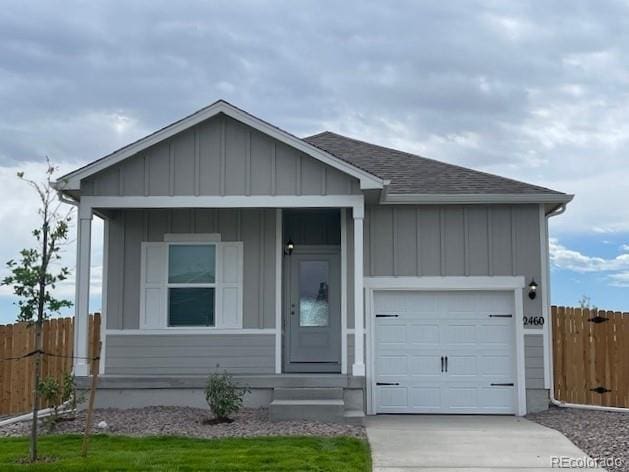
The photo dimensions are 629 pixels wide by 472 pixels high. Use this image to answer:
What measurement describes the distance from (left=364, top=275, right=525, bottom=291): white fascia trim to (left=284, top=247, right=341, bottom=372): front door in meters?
0.92

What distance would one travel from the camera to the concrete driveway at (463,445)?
8.07m

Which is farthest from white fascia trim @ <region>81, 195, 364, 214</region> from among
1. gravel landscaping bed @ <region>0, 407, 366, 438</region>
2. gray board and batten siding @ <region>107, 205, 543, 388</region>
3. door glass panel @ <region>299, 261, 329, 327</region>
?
gravel landscaping bed @ <region>0, 407, 366, 438</region>

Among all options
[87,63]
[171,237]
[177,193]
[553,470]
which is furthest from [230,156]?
[553,470]

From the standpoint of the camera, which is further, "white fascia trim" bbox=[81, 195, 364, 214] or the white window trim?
the white window trim

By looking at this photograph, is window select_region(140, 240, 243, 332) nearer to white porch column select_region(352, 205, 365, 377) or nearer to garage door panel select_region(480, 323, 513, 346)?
white porch column select_region(352, 205, 365, 377)

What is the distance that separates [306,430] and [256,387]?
2.05m

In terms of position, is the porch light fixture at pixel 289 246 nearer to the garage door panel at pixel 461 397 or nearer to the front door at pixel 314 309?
the front door at pixel 314 309

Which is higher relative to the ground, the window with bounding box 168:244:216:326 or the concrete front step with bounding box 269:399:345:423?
the window with bounding box 168:244:216:326

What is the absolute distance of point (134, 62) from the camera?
12289mm

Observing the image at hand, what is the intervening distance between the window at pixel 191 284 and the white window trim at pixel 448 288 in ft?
8.62

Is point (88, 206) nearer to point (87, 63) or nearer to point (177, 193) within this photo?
point (177, 193)

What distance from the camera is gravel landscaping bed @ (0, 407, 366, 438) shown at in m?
9.60

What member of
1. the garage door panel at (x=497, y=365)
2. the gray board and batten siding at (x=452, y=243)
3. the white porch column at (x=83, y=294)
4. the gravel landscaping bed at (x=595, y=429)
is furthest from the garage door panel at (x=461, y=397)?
the white porch column at (x=83, y=294)

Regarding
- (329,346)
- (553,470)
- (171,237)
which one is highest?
(171,237)
